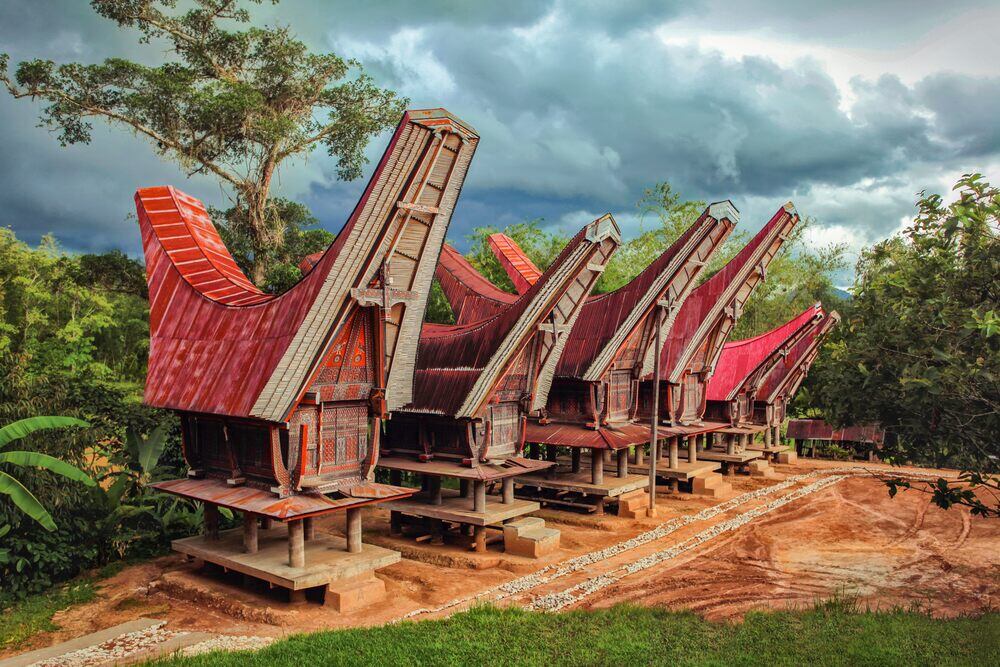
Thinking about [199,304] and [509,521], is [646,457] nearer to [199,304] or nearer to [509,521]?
[509,521]

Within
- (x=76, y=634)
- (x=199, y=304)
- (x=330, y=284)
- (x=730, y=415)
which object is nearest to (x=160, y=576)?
(x=76, y=634)

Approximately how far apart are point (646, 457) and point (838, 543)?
8.44 metres

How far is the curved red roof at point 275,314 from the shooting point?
11250mm

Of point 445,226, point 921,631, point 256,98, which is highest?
point 256,98

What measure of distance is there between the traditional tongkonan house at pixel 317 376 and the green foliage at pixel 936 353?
21.9ft

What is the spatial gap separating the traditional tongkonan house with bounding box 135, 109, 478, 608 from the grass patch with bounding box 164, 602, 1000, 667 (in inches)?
92.4

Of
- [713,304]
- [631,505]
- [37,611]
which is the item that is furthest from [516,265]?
[37,611]

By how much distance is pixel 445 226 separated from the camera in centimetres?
1230

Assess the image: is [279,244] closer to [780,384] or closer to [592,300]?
[592,300]

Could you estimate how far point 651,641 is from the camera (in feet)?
31.1

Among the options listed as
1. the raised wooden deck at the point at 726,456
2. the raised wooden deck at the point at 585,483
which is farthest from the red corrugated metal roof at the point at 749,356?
the raised wooden deck at the point at 585,483

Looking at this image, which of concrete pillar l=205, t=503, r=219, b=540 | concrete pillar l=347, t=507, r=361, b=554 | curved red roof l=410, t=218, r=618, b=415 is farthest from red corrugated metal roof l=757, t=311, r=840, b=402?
concrete pillar l=205, t=503, r=219, b=540

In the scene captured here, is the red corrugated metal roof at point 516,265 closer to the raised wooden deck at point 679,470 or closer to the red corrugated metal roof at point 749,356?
the raised wooden deck at point 679,470

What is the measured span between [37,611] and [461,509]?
26.2ft
